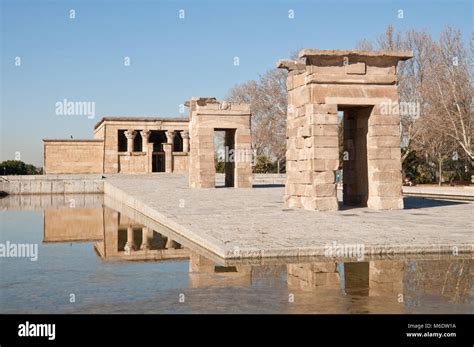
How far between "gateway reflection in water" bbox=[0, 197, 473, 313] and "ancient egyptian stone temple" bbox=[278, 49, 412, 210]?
5.85m

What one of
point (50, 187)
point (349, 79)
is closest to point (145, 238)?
point (349, 79)

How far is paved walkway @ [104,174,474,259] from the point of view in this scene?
8.28 meters

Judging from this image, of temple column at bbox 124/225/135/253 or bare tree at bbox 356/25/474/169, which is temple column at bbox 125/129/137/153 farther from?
temple column at bbox 124/225/135/253

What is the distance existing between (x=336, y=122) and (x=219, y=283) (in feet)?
29.0

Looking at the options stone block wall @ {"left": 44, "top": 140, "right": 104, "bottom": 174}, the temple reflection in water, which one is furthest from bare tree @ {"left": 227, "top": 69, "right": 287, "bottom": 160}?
the temple reflection in water

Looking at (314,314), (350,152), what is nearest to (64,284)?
(314,314)

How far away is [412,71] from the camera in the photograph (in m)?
38.4

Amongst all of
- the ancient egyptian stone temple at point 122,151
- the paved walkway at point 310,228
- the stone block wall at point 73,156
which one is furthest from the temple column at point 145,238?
the stone block wall at point 73,156

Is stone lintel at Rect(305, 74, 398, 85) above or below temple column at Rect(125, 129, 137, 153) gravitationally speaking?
below

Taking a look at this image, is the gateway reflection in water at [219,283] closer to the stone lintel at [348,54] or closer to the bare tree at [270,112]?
the stone lintel at [348,54]

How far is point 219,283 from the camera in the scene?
660cm

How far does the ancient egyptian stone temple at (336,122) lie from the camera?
47.4 ft

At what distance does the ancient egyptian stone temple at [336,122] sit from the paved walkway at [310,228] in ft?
2.30
